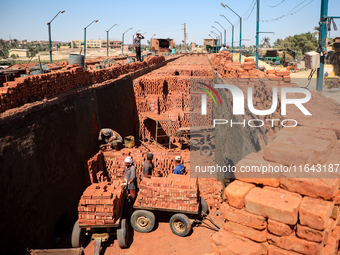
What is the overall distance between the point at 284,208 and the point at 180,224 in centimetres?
520

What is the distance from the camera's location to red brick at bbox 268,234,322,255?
2639mm

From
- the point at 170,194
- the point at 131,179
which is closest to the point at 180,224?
the point at 170,194

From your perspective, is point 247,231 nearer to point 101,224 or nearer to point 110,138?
point 101,224

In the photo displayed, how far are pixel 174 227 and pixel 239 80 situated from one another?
15.7ft

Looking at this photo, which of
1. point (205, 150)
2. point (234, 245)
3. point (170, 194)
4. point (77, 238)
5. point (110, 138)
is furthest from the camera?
point (205, 150)

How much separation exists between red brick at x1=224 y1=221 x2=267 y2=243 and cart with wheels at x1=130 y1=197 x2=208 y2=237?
421 cm

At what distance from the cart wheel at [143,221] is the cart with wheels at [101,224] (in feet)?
1.75

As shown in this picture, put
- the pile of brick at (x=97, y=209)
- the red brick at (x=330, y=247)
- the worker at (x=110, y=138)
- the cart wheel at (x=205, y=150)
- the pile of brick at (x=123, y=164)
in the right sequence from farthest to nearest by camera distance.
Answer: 1. the cart wheel at (x=205, y=150)
2. the worker at (x=110, y=138)
3. the pile of brick at (x=123, y=164)
4. the pile of brick at (x=97, y=209)
5. the red brick at (x=330, y=247)

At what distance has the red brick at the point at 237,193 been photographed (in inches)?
117

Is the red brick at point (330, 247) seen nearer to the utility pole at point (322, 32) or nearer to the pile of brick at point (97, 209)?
the pile of brick at point (97, 209)

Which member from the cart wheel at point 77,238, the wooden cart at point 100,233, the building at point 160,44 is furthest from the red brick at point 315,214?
the building at point 160,44

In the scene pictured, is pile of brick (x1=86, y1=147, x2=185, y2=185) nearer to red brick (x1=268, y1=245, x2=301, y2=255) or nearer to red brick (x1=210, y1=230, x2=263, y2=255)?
red brick (x1=210, y1=230, x2=263, y2=255)

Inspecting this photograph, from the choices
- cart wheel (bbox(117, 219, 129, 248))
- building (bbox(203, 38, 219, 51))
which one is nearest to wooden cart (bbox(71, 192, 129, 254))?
cart wheel (bbox(117, 219, 129, 248))

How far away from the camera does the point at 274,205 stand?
2730 millimetres
